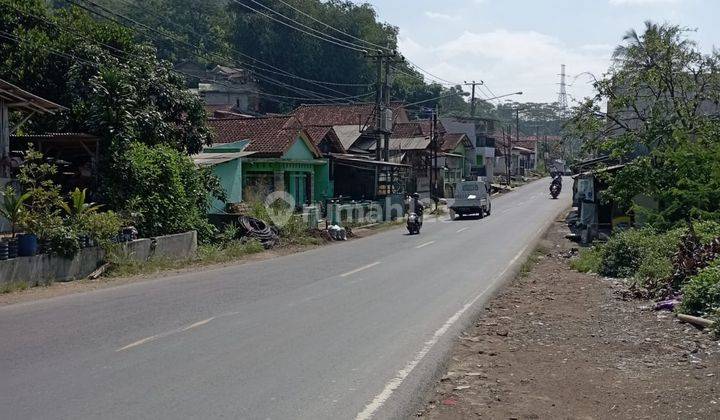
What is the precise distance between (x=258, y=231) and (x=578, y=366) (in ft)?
61.3

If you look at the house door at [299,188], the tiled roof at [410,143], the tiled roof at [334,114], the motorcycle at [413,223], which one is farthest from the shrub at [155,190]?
the tiled roof at [334,114]

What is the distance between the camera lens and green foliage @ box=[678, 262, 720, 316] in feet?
36.7

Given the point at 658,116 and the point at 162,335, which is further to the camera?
the point at 658,116

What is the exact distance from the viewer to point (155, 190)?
22.0m

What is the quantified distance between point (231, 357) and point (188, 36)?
71.4m

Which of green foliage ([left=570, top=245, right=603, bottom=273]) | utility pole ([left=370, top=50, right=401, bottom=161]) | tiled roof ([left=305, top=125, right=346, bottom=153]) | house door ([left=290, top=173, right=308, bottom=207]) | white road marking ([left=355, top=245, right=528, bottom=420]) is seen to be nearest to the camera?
white road marking ([left=355, top=245, right=528, bottom=420])

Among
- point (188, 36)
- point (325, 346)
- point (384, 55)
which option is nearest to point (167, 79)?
point (384, 55)

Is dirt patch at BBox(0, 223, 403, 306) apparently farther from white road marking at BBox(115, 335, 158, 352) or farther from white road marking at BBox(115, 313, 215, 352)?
white road marking at BBox(115, 335, 158, 352)

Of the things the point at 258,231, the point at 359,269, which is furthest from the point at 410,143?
the point at 359,269

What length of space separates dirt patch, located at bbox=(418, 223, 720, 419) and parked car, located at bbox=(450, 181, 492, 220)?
1134 inches

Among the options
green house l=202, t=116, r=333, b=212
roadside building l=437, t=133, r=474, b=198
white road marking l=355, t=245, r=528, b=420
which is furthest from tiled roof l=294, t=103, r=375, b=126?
white road marking l=355, t=245, r=528, b=420

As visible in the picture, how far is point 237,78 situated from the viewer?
271 feet

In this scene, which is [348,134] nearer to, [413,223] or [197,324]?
[413,223]

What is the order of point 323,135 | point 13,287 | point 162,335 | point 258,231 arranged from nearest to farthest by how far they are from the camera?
point 162,335 < point 13,287 < point 258,231 < point 323,135
